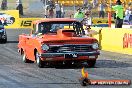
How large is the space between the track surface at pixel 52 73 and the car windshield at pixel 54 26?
120 cm

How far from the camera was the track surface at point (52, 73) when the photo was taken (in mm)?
11820

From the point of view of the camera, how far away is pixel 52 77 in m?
13.1

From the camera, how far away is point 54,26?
54.2ft

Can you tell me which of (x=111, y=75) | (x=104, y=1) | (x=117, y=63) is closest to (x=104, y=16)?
(x=104, y=1)

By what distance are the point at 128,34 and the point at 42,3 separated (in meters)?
30.9

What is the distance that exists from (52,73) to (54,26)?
2.82 metres

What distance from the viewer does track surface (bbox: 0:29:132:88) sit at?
1182 centimetres

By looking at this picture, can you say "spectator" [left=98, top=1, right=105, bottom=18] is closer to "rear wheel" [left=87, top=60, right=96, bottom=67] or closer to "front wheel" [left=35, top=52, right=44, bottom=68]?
"rear wheel" [left=87, top=60, right=96, bottom=67]

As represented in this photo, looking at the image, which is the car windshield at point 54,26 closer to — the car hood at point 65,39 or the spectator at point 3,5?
the car hood at point 65,39

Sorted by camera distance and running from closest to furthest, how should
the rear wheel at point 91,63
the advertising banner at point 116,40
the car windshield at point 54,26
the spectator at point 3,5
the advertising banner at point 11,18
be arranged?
the rear wheel at point 91,63 < the car windshield at point 54,26 < the advertising banner at point 116,40 < the advertising banner at point 11,18 < the spectator at point 3,5

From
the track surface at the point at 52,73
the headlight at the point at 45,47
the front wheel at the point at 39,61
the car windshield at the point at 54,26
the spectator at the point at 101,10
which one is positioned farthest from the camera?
the spectator at the point at 101,10

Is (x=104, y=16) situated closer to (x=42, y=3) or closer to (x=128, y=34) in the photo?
(x=42, y=3)

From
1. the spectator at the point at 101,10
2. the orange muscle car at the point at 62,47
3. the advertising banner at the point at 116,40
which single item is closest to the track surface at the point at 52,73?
the orange muscle car at the point at 62,47

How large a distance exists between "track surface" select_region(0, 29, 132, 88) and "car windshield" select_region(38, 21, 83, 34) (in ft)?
3.94
